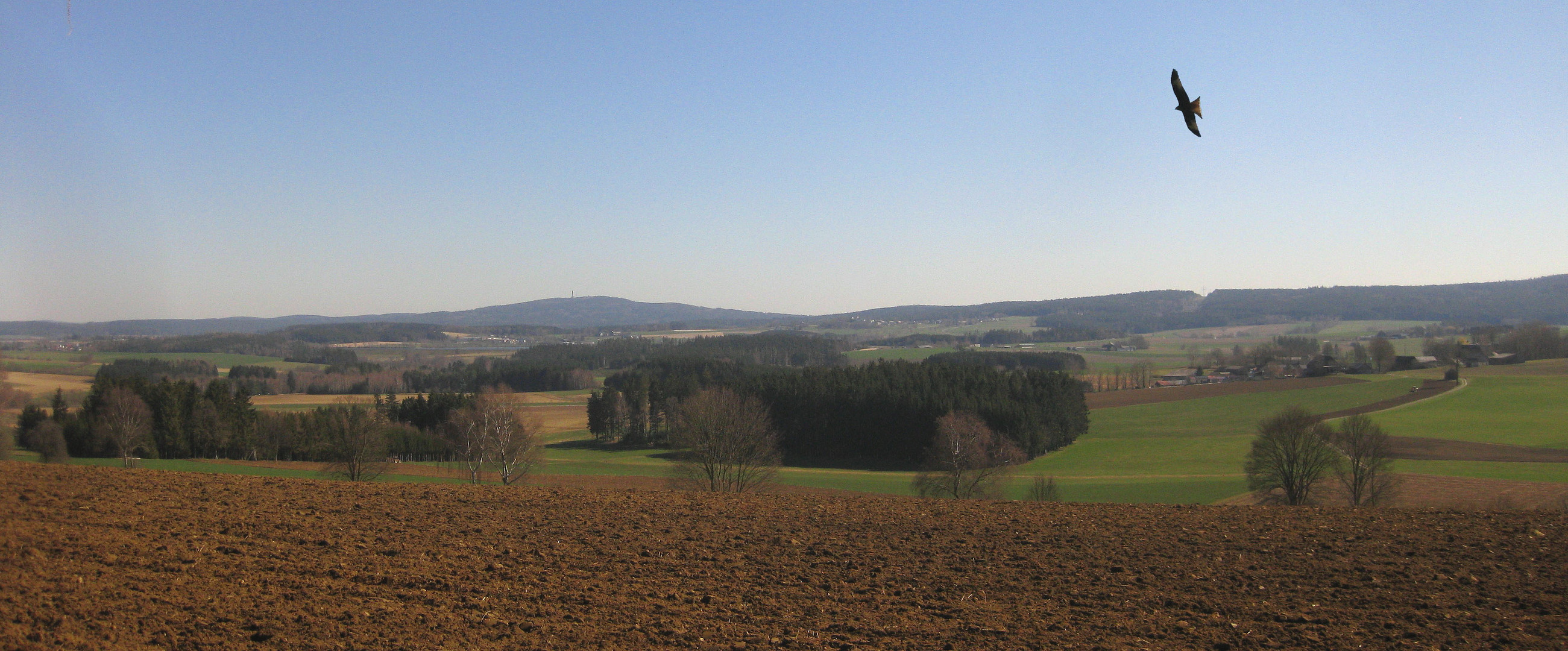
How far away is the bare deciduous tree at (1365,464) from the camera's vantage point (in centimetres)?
2752

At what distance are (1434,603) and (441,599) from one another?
432 inches

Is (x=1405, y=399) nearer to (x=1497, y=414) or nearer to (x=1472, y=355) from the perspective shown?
(x=1497, y=414)

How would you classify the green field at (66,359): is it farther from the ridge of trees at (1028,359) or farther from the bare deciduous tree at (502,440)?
the ridge of trees at (1028,359)

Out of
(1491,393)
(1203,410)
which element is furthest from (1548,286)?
(1203,410)

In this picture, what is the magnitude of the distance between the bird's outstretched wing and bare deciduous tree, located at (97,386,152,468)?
43428mm

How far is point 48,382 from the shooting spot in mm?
40438

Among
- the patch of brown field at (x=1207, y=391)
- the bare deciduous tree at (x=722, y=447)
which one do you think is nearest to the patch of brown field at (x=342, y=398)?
the bare deciduous tree at (x=722, y=447)

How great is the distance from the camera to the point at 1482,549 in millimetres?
11570

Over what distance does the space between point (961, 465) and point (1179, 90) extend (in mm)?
29679

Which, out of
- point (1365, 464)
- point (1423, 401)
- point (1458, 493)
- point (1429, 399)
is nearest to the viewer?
point (1365, 464)

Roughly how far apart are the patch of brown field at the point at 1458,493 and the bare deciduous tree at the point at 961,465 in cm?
860

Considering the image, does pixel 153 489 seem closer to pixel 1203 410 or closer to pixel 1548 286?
pixel 1203 410

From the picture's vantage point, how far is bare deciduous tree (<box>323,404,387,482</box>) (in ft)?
98.1

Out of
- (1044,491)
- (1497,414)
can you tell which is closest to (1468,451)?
(1497,414)
